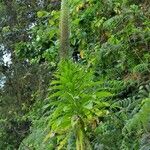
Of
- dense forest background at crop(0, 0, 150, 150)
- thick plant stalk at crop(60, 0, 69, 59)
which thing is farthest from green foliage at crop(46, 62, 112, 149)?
thick plant stalk at crop(60, 0, 69, 59)

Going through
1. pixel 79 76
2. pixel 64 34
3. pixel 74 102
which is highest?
pixel 64 34

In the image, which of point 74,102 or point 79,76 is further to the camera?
point 79,76

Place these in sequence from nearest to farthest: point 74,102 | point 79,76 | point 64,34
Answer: point 74,102 → point 79,76 → point 64,34

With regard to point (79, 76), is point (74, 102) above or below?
below

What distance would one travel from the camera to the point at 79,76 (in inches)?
178

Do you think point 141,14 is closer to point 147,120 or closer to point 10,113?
point 147,120

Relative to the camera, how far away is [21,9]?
1059 centimetres

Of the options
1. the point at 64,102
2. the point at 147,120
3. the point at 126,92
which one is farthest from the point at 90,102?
the point at 126,92

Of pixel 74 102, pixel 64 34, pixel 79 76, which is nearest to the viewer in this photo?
pixel 74 102

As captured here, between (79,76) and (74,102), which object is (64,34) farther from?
(74,102)

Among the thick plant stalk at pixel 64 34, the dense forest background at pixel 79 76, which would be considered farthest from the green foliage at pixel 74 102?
the thick plant stalk at pixel 64 34

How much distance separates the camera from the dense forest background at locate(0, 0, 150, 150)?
446 centimetres

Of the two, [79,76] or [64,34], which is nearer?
[79,76]

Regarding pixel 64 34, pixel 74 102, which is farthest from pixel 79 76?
pixel 64 34
